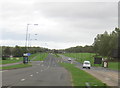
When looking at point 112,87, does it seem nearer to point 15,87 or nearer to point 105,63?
point 15,87

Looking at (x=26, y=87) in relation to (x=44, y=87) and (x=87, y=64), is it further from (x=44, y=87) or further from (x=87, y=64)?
(x=87, y=64)

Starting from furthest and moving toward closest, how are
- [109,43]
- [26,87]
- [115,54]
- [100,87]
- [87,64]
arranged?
[109,43], [87,64], [100,87], [26,87], [115,54]

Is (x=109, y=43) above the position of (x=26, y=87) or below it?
above

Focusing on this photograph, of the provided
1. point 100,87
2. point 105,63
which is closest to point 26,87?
point 100,87

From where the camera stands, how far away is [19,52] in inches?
6718

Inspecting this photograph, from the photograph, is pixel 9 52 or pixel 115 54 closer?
pixel 115 54

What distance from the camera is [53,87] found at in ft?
60.3

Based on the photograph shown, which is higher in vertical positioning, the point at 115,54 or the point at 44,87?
the point at 115,54

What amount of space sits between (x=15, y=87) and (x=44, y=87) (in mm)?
1876

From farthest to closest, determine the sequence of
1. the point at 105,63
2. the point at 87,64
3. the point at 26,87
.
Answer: the point at 105,63 → the point at 87,64 → the point at 26,87

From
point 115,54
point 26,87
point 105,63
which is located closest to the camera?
point 115,54

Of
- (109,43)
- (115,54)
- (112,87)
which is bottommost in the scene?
(112,87)

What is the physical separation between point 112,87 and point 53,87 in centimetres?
434

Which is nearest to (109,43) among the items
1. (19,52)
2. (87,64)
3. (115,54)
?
(87,64)
